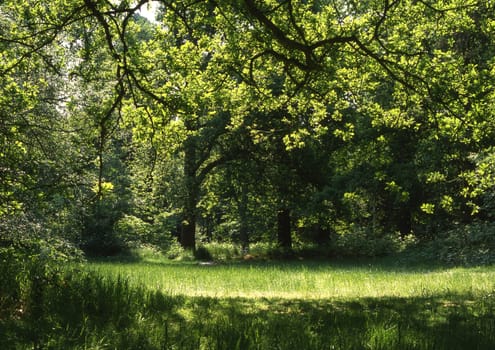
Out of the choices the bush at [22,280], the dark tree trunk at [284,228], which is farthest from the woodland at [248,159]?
the dark tree trunk at [284,228]

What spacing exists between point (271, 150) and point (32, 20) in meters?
16.9

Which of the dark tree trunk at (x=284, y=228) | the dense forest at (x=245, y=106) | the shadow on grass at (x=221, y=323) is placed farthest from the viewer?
the dark tree trunk at (x=284, y=228)

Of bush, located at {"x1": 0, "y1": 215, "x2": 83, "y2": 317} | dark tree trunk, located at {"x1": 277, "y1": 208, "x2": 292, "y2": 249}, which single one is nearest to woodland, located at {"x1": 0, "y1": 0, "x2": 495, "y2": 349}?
bush, located at {"x1": 0, "y1": 215, "x2": 83, "y2": 317}

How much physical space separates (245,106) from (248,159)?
9.43m

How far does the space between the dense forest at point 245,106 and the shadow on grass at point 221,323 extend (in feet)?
8.19

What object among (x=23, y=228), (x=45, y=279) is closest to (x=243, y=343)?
(x=45, y=279)

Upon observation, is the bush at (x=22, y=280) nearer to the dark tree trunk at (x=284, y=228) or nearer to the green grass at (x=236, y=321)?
the green grass at (x=236, y=321)

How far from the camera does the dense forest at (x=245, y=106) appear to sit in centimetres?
944

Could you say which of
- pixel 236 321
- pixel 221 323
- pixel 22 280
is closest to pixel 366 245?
pixel 236 321

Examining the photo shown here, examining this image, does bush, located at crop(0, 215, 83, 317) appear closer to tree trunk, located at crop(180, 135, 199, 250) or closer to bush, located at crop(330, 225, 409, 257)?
tree trunk, located at crop(180, 135, 199, 250)

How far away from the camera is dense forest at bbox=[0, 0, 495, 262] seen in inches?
372

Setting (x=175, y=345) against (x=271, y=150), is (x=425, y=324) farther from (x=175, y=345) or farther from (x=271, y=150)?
(x=271, y=150)

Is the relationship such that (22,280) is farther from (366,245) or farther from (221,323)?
(366,245)

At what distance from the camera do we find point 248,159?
26.0 metres
